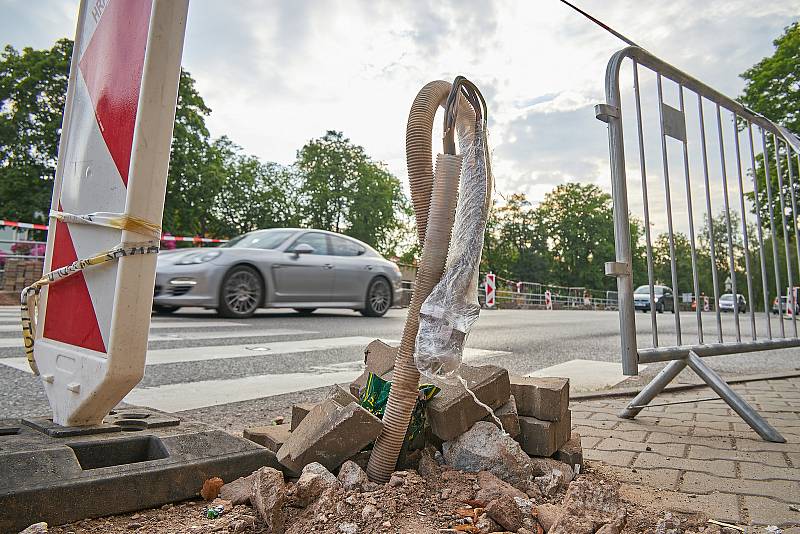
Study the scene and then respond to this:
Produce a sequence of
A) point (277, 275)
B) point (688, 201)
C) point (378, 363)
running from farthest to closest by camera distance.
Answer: point (277, 275)
point (688, 201)
point (378, 363)

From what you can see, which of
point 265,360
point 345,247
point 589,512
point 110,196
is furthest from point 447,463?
point 345,247

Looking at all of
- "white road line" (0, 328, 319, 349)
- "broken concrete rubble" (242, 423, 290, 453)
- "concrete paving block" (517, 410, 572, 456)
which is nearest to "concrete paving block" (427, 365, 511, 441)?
"concrete paving block" (517, 410, 572, 456)

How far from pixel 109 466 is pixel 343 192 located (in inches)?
1683

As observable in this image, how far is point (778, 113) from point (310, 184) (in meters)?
31.3

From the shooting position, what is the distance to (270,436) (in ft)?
6.40

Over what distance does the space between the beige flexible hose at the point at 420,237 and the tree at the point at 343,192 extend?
135 feet

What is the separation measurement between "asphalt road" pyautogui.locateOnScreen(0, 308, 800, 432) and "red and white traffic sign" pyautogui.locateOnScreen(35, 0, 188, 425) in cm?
110

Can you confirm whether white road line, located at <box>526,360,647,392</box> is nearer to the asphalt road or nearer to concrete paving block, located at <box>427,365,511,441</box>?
the asphalt road

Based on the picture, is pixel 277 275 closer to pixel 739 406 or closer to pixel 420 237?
pixel 739 406

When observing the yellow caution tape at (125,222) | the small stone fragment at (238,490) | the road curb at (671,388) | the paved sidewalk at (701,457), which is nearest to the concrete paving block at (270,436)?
the small stone fragment at (238,490)

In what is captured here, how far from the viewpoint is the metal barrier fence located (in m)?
2.65

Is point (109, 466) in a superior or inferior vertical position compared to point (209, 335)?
inferior

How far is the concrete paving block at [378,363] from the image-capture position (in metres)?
2.13

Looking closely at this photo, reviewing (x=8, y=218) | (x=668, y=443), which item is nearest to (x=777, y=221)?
(x=668, y=443)
